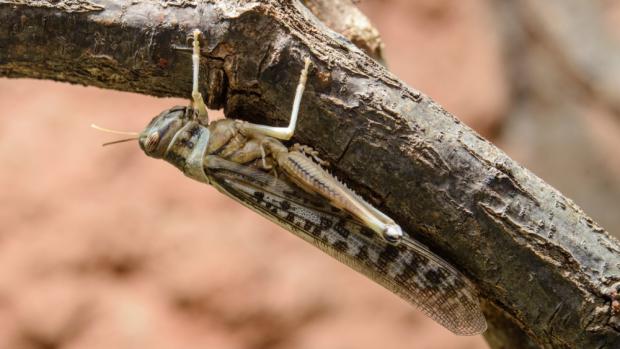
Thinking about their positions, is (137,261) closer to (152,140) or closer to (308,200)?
(152,140)

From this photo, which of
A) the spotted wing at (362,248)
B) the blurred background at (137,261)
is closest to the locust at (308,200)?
the spotted wing at (362,248)

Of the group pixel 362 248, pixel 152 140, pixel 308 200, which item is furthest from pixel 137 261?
pixel 362 248

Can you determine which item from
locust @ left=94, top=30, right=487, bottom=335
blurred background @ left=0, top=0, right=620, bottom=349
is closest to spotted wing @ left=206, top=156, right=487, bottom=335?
locust @ left=94, top=30, right=487, bottom=335

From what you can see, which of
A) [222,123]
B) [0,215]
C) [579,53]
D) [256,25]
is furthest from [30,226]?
[579,53]

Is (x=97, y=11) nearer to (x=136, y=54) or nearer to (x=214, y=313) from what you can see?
(x=136, y=54)

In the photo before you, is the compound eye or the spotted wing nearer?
the spotted wing

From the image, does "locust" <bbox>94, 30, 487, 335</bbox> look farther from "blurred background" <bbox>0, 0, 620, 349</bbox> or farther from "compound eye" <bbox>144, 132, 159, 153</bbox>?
"blurred background" <bbox>0, 0, 620, 349</bbox>

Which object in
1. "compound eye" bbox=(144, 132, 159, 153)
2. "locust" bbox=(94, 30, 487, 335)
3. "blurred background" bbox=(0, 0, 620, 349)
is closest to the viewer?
"locust" bbox=(94, 30, 487, 335)
